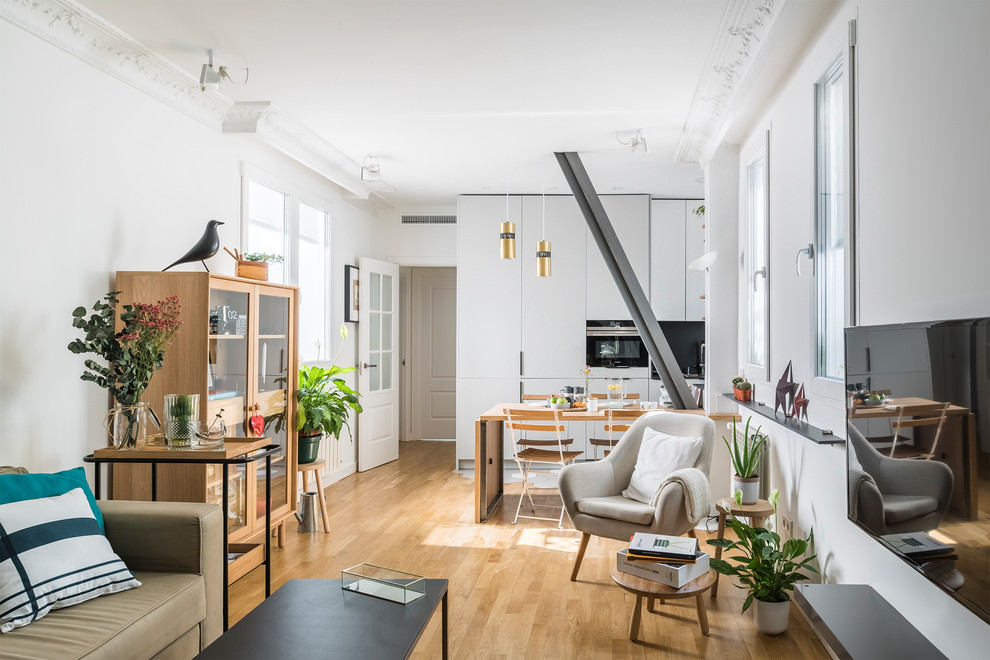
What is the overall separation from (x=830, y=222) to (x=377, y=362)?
508 centimetres

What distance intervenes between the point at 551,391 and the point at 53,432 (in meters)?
4.74

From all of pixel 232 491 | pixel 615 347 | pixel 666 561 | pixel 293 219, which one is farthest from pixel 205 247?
pixel 615 347

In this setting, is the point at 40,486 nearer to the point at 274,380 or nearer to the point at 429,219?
the point at 274,380

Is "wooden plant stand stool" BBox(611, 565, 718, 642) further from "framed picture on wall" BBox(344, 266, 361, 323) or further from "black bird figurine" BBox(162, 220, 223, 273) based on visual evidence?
"framed picture on wall" BBox(344, 266, 361, 323)

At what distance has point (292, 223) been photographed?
5.70m

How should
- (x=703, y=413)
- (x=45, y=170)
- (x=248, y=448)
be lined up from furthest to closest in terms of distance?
1. (x=703, y=413)
2. (x=248, y=448)
3. (x=45, y=170)

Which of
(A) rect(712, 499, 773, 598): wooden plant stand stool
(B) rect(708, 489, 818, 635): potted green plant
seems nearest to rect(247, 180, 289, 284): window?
(A) rect(712, 499, 773, 598): wooden plant stand stool

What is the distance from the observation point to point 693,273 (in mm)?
7277

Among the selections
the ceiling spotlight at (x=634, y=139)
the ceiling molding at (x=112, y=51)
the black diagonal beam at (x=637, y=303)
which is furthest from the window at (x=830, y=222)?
the ceiling molding at (x=112, y=51)

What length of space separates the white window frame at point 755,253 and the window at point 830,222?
887 mm

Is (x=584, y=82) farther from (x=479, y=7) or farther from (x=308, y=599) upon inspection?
(x=308, y=599)

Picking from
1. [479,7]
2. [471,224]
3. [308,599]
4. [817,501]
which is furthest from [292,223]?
[817,501]

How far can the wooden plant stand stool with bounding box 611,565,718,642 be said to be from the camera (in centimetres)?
293

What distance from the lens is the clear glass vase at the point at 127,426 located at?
323 centimetres
